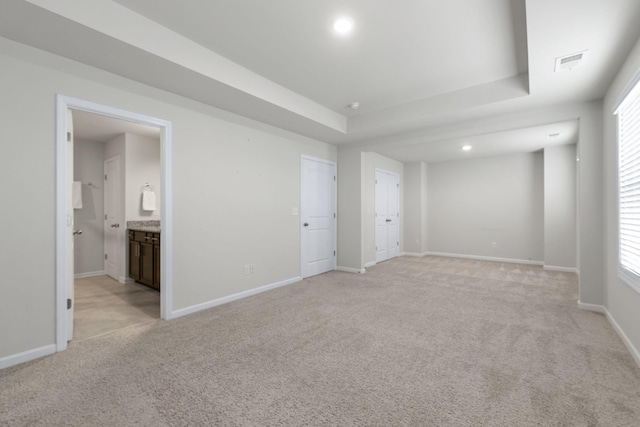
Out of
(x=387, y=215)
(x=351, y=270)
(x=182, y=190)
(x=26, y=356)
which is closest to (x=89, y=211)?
(x=182, y=190)

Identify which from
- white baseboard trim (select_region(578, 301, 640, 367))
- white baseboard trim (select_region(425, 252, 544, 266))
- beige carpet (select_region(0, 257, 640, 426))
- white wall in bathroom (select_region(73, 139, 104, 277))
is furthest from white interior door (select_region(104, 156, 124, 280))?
white baseboard trim (select_region(425, 252, 544, 266))

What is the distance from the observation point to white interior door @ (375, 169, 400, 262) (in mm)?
6504

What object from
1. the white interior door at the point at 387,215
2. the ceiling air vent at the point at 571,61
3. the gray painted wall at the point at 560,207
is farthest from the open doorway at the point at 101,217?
the gray painted wall at the point at 560,207

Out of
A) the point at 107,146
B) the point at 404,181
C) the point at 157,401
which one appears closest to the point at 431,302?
the point at 157,401

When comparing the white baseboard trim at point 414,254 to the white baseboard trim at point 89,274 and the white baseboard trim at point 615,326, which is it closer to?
the white baseboard trim at point 615,326

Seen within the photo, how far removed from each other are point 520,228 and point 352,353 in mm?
5825

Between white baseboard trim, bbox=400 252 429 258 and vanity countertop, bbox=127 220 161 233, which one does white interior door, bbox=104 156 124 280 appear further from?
white baseboard trim, bbox=400 252 429 258

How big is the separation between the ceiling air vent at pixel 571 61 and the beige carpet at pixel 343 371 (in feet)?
8.05

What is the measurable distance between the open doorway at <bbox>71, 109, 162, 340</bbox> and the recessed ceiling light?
11.1 feet

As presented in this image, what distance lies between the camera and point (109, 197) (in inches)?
211

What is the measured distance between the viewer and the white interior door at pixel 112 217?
5125 millimetres

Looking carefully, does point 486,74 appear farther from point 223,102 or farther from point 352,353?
point 352,353

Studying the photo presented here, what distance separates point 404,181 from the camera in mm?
7723

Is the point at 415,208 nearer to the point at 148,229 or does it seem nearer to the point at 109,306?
the point at 148,229
